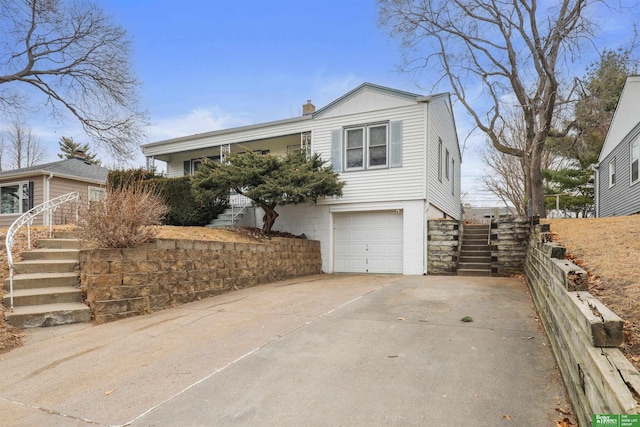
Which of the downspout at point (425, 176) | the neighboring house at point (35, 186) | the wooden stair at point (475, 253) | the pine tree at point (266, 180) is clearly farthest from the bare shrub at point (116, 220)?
the neighboring house at point (35, 186)

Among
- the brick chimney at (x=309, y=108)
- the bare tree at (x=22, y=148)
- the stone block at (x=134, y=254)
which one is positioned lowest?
the stone block at (x=134, y=254)

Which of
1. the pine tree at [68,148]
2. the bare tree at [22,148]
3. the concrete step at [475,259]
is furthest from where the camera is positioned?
the pine tree at [68,148]

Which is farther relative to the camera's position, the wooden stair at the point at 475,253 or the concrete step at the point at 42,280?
the wooden stair at the point at 475,253

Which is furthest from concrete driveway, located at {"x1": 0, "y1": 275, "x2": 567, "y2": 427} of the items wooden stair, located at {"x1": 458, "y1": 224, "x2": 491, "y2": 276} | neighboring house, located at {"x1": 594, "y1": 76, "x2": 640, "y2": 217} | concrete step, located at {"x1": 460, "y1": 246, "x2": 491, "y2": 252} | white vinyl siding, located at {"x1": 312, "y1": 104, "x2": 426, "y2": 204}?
neighboring house, located at {"x1": 594, "y1": 76, "x2": 640, "y2": 217}

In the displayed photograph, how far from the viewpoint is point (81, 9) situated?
15.9 m

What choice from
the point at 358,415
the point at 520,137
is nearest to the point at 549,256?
the point at 358,415

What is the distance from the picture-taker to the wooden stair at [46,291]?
5.83 meters

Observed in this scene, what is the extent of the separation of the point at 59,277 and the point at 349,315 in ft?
16.4

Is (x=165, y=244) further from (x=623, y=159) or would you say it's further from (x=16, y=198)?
(x=623, y=159)

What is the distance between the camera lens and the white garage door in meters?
12.8

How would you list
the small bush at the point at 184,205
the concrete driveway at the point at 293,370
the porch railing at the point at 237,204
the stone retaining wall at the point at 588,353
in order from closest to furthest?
the stone retaining wall at the point at 588,353 → the concrete driveway at the point at 293,370 → the small bush at the point at 184,205 → the porch railing at the point at 237,204

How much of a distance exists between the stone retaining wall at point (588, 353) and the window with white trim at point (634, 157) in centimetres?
1246

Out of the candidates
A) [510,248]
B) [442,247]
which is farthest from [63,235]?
[510,248]

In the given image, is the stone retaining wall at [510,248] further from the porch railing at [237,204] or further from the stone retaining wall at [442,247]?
the porch railing at [237,204]
